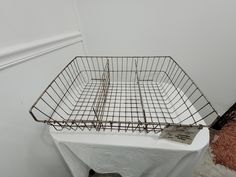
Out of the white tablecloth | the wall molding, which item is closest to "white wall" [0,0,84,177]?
the wall molding

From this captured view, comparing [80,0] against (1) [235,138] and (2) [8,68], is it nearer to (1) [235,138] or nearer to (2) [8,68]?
(2) [8,68]

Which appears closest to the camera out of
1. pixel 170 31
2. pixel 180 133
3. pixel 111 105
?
pixel 180 133

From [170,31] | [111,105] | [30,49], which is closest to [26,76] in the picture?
[30,49]

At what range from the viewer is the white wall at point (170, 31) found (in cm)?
93

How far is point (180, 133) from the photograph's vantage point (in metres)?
0.50

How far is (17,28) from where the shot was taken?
0.52 meters

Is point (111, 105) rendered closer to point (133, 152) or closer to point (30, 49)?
point (133, 152)

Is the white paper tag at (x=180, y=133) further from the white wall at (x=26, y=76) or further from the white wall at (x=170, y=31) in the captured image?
the white wall at (x=170, y=31)

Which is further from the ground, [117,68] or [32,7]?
[32,7]

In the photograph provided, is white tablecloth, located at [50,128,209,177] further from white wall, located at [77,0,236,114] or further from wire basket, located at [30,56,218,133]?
white wall, located at [77,0,236,114]

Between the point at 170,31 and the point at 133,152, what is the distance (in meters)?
0.80

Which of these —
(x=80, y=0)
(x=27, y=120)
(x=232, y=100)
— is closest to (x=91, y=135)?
(x=27, y=120)

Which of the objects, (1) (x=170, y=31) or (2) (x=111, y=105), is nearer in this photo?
(2) (x=111, y=105)

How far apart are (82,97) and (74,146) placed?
0.29 m
